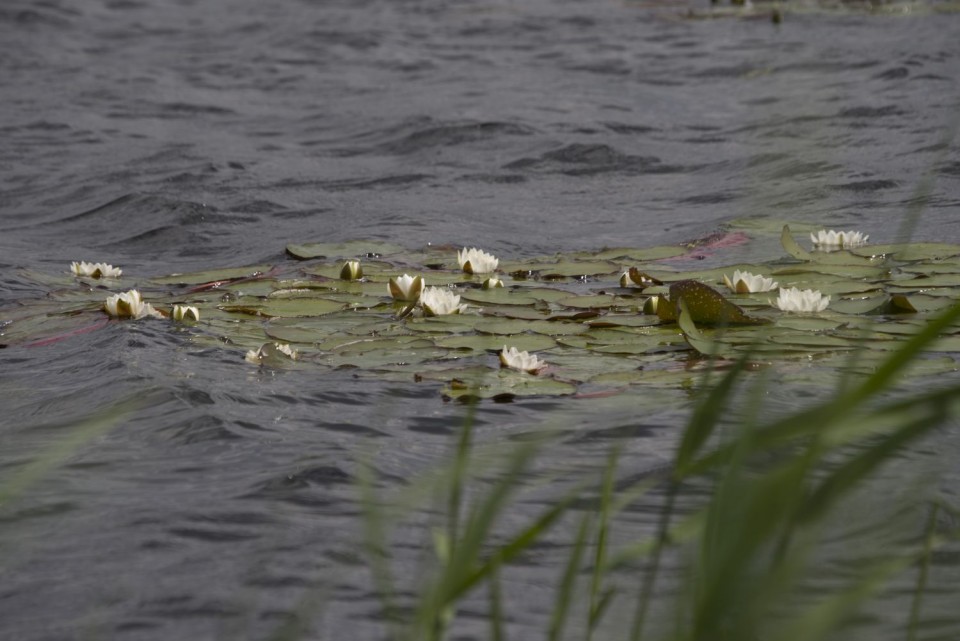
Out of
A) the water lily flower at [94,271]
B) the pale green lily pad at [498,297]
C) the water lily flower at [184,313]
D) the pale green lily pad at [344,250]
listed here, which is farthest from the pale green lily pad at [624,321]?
the water lily flower at [94,271]

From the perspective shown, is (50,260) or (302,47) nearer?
(50,260)

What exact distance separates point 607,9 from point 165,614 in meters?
11.0

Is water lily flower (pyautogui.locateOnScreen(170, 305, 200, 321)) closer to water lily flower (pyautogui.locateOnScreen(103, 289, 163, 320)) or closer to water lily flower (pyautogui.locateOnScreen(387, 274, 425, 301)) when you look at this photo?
water lily flower (pyautogui.locateOnScreen(103, 289, 163, 320))

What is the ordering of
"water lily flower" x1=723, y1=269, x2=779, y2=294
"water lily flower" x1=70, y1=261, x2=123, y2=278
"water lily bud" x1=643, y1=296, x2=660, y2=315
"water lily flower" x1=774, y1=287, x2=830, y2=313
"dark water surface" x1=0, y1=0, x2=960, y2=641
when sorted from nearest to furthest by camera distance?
"dark water surface" x1=0, y1=0, x2=960, y2=641 < "water lily flower" x1=774, y1=287, x2=830, y2=313 < "water lily bud" x1=643, y1=296, x2=660, y2=315 < "water lily flower" x1=723, y1=269, x2=779, y2=294 < "water lily flower" x1=70, y1=261, x2=123, y2=278

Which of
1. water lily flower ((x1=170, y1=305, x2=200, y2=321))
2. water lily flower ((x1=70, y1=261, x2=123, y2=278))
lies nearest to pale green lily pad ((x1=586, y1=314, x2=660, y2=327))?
water lily flower ((x1=170, y1=305, x2=200, y2=321))

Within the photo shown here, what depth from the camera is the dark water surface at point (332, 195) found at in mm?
2240

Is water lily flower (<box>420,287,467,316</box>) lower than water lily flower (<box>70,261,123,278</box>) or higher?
higher

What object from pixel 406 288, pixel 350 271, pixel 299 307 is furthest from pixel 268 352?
pixel 350 271

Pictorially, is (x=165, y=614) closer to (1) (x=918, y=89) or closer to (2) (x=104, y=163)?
(2) (x=104, y=163)

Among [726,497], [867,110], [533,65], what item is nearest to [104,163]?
[533,65]

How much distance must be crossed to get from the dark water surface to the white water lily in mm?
67

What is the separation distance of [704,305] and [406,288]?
0.92 meters

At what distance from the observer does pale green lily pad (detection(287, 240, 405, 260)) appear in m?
4.64

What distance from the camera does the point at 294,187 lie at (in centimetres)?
662
